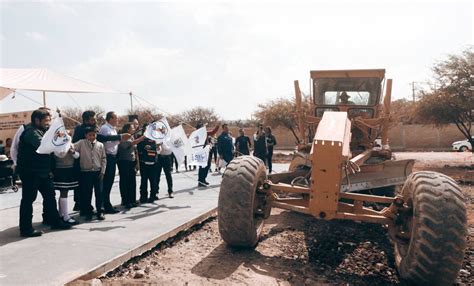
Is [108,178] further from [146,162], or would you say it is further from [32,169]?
[32,169]

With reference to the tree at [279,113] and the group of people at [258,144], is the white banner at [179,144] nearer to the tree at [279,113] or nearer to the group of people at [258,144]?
the group of people at [258,144]

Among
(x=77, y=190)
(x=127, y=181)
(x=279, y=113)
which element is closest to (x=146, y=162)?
(x=127, y=181)

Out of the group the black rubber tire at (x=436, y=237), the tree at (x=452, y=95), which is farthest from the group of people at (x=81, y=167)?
the tree at (x=452, y=95)

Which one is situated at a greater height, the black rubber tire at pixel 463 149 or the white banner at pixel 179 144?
the white banner at pixel 179 144

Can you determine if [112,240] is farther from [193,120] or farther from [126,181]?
[193,120]

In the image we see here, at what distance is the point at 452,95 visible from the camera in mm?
16703

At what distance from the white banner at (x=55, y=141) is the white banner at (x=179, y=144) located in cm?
311

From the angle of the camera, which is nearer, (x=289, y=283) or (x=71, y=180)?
(x=289, y=283)

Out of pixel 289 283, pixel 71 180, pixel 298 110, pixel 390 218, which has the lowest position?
pixel 289 283

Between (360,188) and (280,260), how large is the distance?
83.2 inches

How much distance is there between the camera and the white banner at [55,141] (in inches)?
206

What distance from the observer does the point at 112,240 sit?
5070 millimetres

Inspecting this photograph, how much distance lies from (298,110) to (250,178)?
3.03 meters

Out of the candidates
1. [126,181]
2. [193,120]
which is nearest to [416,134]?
[193,120]
